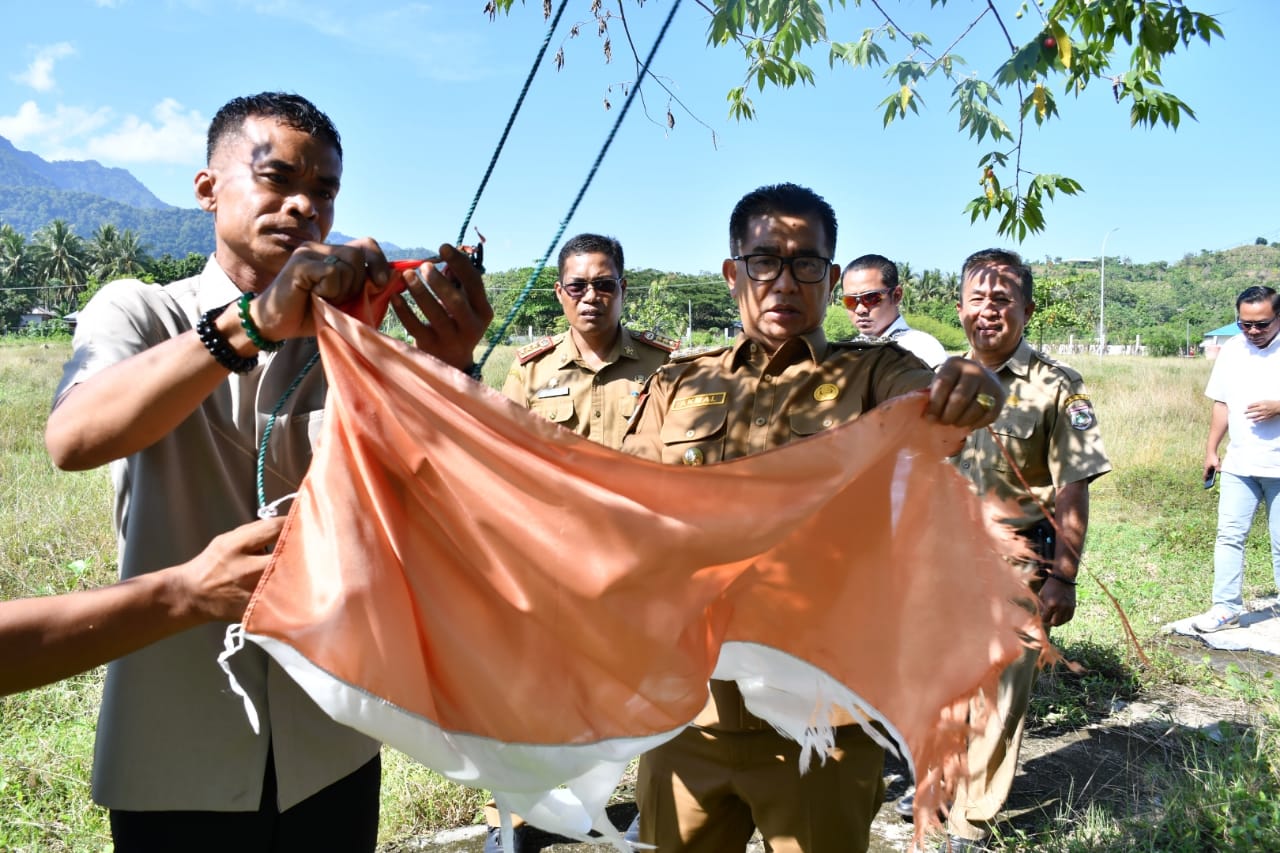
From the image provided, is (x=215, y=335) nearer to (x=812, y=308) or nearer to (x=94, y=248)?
(x=812, y=308)

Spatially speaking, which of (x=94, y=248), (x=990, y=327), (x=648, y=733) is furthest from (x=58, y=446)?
(x=94, y=248)

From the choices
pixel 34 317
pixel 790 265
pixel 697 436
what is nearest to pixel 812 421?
pixel 697 436

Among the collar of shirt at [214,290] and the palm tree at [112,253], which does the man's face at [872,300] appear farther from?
the palm tree at [112,253]

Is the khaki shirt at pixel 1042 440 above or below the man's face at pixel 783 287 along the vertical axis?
below

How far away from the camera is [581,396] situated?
4.50 metres

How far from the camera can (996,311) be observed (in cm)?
Answer: 385

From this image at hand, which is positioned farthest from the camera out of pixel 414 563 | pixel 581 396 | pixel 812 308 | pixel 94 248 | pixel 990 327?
pixel 94 248

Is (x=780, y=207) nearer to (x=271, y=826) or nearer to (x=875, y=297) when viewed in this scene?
(x=271, y=826)

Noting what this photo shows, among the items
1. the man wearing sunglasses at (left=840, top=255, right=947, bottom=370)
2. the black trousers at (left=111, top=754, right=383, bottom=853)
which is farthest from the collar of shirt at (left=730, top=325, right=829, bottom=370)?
the man wearing sunglasses at (left=840, top=255, right=947, bottom=370)

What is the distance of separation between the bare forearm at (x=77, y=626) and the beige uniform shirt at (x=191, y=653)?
312mm

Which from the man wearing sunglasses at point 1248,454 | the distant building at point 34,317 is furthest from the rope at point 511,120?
the distant building at point 34,317

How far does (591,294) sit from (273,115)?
8.87ft

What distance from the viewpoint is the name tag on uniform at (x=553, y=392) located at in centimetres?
453

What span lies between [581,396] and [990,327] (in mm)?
2047
